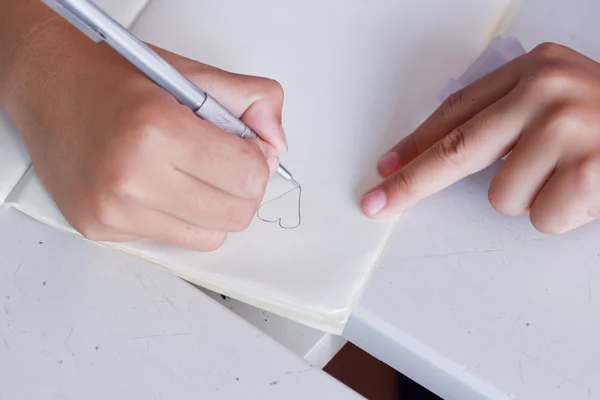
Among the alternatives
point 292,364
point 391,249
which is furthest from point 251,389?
point 391,249

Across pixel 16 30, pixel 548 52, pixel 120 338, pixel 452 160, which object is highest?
pixel 548 52

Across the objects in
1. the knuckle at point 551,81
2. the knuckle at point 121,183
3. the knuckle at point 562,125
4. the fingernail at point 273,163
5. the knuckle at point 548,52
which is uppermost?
the knuckle at point 548,52

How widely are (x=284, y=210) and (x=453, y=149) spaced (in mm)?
145

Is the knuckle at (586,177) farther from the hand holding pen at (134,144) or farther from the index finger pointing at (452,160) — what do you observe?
the hand holding pen at (134,144)

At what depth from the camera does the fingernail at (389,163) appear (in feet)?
1.68

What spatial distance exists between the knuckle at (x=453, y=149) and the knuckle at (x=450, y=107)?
3cm

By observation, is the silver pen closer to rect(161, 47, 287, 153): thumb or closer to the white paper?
rect(161, 47, 287, 153): thumb

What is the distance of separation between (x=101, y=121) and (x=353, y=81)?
23 cm

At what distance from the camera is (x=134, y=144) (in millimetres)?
418

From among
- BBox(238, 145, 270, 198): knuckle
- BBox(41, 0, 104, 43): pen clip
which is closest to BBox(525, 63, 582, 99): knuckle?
BBox(238, 145, 270, 198): knuckle

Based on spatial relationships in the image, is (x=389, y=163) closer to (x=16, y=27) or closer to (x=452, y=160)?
(x=452, y=160)

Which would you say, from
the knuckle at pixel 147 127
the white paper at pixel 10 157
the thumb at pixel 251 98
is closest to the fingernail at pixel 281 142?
the thumb at pixel 251 98

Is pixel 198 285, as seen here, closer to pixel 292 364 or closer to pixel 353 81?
pixel 292 364

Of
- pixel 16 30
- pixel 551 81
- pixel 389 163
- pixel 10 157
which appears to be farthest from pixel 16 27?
pixel 551 81
